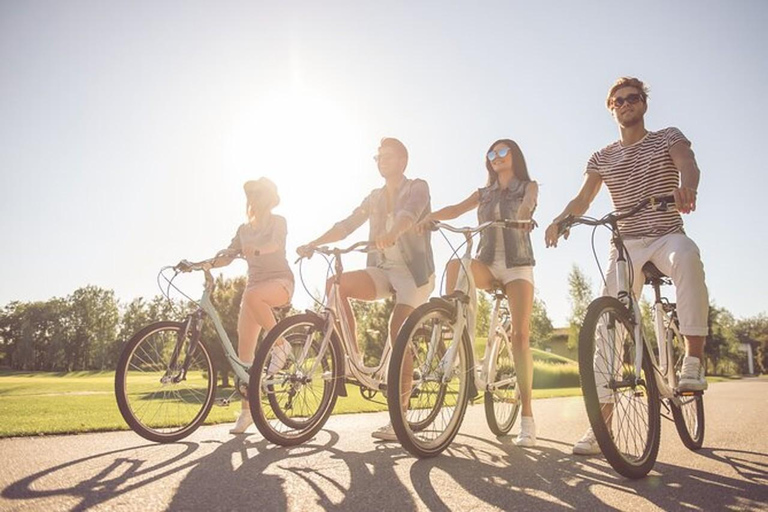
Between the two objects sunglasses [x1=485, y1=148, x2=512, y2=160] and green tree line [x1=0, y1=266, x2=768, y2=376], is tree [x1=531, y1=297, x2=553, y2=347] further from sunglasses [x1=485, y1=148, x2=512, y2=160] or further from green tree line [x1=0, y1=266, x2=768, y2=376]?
sunglasses [x1=485, y1=148, x2=512, y2=160]

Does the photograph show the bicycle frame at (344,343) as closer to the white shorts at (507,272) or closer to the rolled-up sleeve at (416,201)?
the rolled-up sleeve at (416,201)

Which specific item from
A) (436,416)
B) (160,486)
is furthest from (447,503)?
(436,416)

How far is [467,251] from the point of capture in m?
4.19

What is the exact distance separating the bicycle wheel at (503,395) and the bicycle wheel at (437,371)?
76 centimetres

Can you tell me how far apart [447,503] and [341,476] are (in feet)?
2.53

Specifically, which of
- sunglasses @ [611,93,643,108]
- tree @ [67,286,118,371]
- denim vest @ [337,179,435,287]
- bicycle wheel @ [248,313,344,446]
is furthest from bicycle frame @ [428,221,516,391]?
tree @ [67,286,118,371]

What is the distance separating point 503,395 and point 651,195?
2.23m

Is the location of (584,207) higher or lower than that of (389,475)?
higher

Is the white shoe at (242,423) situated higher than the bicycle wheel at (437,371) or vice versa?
the bicycle wheel at (437,371)

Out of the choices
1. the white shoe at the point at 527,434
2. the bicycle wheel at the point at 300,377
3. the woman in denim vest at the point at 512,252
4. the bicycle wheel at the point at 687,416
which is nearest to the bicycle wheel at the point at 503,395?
the woman in denim vest at the point at 512,252

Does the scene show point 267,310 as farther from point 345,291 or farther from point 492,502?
point 492,502

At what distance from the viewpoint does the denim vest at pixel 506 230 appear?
451 centimetres

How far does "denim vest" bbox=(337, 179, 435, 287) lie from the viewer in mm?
4727

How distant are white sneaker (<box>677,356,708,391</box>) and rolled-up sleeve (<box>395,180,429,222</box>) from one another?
2.34 metres
